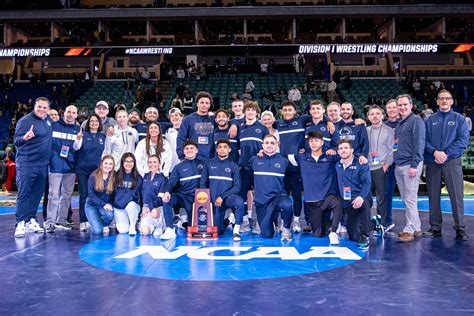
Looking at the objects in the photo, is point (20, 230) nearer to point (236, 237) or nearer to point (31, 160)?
point (31, 160)

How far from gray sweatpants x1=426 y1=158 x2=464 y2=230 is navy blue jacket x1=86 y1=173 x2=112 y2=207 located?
4.47m

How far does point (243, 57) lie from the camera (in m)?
28.8

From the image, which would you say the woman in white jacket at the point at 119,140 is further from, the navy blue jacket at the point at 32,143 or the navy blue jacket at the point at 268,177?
the navy blue jacket at the point at 268,177

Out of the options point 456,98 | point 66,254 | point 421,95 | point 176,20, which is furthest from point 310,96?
point 66,254

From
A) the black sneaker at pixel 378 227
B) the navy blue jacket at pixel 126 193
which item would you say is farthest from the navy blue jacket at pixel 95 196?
the black sneaker at pixel 378 227

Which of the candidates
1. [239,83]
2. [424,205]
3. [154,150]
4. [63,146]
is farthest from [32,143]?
[239,83]

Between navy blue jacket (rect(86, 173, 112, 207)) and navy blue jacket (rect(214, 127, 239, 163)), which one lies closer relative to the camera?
navy blue jacket (rect(86, 173, 112, 207))

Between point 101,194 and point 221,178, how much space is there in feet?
5.77

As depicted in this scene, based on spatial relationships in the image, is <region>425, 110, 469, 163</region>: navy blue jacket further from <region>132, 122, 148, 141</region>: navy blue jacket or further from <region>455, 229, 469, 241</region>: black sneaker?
<region>132, 122, 148, 141</region>: navy blue jacket

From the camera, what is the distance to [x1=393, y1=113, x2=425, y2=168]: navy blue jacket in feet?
18.7

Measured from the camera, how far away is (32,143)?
6121mm

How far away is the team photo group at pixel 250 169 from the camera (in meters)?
5.82

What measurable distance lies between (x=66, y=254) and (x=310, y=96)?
58.3 feet

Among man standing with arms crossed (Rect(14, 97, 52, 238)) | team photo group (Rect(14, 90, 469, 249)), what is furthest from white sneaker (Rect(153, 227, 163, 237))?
man standing with arms crossed (Rect(14, 97, 52, 238))
